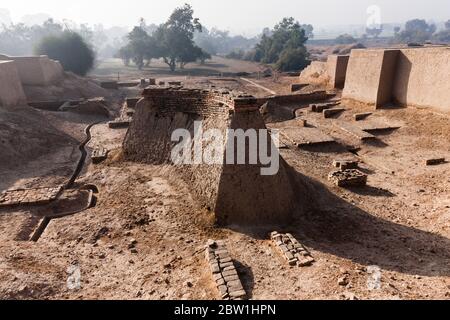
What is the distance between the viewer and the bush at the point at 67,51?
107ft

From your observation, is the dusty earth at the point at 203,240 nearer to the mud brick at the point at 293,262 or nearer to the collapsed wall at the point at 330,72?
the mud brick at the point at 293,262

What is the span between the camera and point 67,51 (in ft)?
107

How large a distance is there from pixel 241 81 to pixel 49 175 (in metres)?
24.8

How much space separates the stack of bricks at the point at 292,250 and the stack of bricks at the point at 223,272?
1012 millimetres

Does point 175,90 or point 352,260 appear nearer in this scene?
point 352,260

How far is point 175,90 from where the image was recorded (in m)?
9.94

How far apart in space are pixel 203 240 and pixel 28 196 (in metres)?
5.10

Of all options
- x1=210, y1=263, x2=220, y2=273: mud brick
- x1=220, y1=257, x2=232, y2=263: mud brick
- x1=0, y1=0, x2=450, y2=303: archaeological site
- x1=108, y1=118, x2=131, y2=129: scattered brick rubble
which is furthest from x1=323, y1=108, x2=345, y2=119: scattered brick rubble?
x1=210, y1=263, x2=220, y2=273: mud brick

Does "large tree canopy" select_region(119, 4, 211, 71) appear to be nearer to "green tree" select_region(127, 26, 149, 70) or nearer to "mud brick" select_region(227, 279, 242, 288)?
"green tree" select_region(127, 26, 149, 70)

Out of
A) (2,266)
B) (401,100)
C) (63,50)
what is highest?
(63,50)

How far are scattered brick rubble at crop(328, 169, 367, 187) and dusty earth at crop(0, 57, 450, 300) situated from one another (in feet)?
0.71

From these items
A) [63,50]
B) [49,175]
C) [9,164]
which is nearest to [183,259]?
[49,175]

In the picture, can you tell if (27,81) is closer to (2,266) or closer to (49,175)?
(49,175)

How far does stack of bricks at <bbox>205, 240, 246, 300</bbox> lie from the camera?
16.6ft
